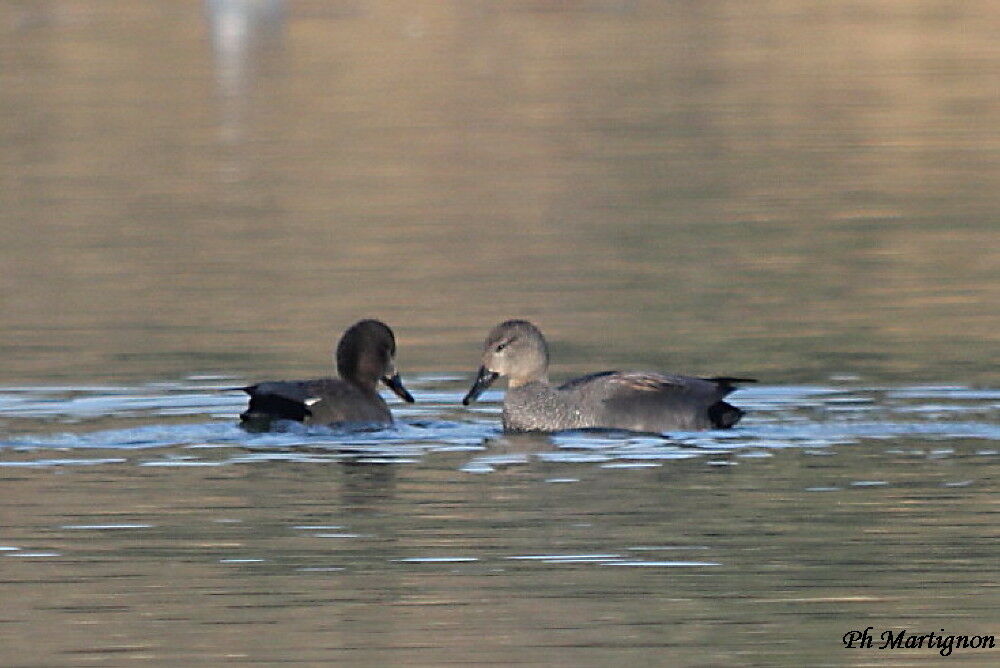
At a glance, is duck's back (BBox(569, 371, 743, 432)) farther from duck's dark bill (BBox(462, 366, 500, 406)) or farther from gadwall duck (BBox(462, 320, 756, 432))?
duck's dark bill (BBox(462, 366, 500, 406))

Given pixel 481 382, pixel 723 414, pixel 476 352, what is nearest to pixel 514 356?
pixel 481 382

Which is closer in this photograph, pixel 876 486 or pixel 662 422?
pixel 876 486

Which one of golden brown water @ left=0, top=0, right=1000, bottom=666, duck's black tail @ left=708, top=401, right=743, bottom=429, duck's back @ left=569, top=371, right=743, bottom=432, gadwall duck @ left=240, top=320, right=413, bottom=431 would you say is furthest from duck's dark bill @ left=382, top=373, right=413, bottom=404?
duck's black tail @ left=708, top=401, right=743, bottom=429

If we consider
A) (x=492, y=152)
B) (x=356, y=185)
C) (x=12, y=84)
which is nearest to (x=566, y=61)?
(x=12, y=84)

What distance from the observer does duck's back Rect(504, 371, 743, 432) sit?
508 inches

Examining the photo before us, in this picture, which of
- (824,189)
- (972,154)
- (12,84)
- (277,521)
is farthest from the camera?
(12,84)

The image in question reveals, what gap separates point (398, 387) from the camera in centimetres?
1384

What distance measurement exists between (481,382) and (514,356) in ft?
0.88

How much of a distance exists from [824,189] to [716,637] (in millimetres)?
17262

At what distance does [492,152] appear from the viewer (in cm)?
3025

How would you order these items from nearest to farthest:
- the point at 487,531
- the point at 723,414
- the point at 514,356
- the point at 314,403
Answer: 1. the point at 487,531
2. the point at 723,414
3. the point at 314,403
4. the point at 514,356

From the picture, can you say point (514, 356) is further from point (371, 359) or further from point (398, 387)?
point (371, 359)

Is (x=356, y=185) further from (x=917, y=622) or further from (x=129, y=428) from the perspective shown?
(x=917, y=622)

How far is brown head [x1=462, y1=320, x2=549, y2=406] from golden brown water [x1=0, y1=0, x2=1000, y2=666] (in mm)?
298
